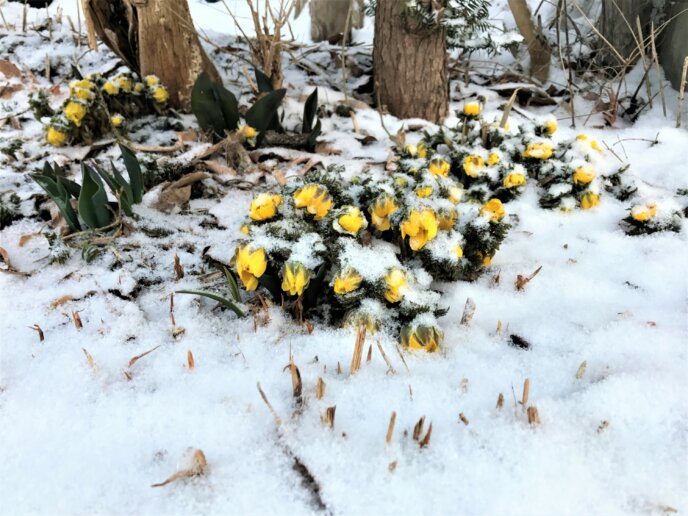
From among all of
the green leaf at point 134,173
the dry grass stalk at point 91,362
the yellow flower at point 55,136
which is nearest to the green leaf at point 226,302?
the dry grass stalk at point 91,362

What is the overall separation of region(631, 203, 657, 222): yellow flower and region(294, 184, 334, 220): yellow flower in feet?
3.37

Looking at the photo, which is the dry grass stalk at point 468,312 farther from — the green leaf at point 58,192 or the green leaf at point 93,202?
the green leaf at point 58,192

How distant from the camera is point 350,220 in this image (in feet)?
4.11

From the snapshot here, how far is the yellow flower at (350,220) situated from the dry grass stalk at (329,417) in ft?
1.50

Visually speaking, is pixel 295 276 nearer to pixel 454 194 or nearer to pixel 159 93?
pixel 454 194

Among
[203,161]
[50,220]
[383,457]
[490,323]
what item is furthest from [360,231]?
[50,220]

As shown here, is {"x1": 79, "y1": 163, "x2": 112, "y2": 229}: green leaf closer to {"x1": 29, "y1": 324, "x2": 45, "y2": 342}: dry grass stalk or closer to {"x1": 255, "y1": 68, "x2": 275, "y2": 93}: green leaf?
{"x1": 29, "y1": 324, "x2": 45, "y2": 342}: dry grass stalk

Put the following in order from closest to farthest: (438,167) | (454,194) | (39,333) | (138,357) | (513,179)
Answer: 1. (138,357)
2. (39,333)
3. (454,194)
4. (438,167)
5. (513,179)

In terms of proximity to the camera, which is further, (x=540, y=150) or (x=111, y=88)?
(x=111, y=88)

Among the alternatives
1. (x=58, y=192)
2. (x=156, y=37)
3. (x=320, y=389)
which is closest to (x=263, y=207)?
(x=320, y=389)

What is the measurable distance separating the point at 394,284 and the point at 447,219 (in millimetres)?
265

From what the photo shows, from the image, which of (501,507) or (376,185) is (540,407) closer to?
(501,507)

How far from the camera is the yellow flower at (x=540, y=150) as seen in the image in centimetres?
184

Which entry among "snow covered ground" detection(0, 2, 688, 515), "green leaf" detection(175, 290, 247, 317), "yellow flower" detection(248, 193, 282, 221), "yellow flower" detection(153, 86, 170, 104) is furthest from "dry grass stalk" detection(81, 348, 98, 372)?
"yellow flower" detection(153, 86, 170, 104)
